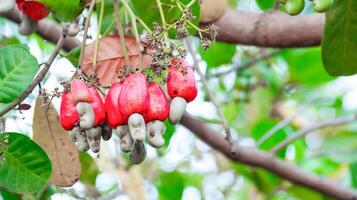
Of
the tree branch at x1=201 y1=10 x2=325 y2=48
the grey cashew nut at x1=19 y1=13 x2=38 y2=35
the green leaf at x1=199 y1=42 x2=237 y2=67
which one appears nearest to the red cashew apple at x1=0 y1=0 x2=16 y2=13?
the grey cashew nut at x1=19 y1=13 x2=38 y2=35

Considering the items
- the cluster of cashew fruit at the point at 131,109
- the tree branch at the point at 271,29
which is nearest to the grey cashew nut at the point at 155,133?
the cluster of cashew fruit at the point at 131,109

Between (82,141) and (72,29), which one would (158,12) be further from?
(82,141)

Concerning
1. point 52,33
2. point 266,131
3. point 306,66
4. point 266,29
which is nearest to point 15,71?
point 52,33

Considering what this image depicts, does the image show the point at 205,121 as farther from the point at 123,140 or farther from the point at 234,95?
the point at 234,95

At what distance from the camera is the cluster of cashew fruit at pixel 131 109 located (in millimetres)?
948

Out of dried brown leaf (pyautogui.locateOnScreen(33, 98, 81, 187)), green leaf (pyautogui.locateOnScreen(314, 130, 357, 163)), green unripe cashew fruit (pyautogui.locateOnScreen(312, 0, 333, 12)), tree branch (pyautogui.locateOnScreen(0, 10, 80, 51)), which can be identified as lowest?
green leaf (pyautogui.locateOnScreen(314, 130, 357, 163))

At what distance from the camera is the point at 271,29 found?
175 centimetres

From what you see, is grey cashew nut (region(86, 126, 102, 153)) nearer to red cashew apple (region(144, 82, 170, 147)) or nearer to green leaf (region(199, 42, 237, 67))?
red cashew apple (region(144, 82, 170, 147))

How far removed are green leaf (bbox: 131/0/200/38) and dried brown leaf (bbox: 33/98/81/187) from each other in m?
0.22

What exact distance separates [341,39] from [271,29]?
438 millimetres

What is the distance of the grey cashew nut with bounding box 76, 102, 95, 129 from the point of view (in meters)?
0.96

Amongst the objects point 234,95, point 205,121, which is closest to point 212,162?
point 234,95

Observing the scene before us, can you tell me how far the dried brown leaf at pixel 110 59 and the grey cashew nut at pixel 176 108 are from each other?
0.37 ft

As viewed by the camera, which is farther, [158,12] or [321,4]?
[158,12]
